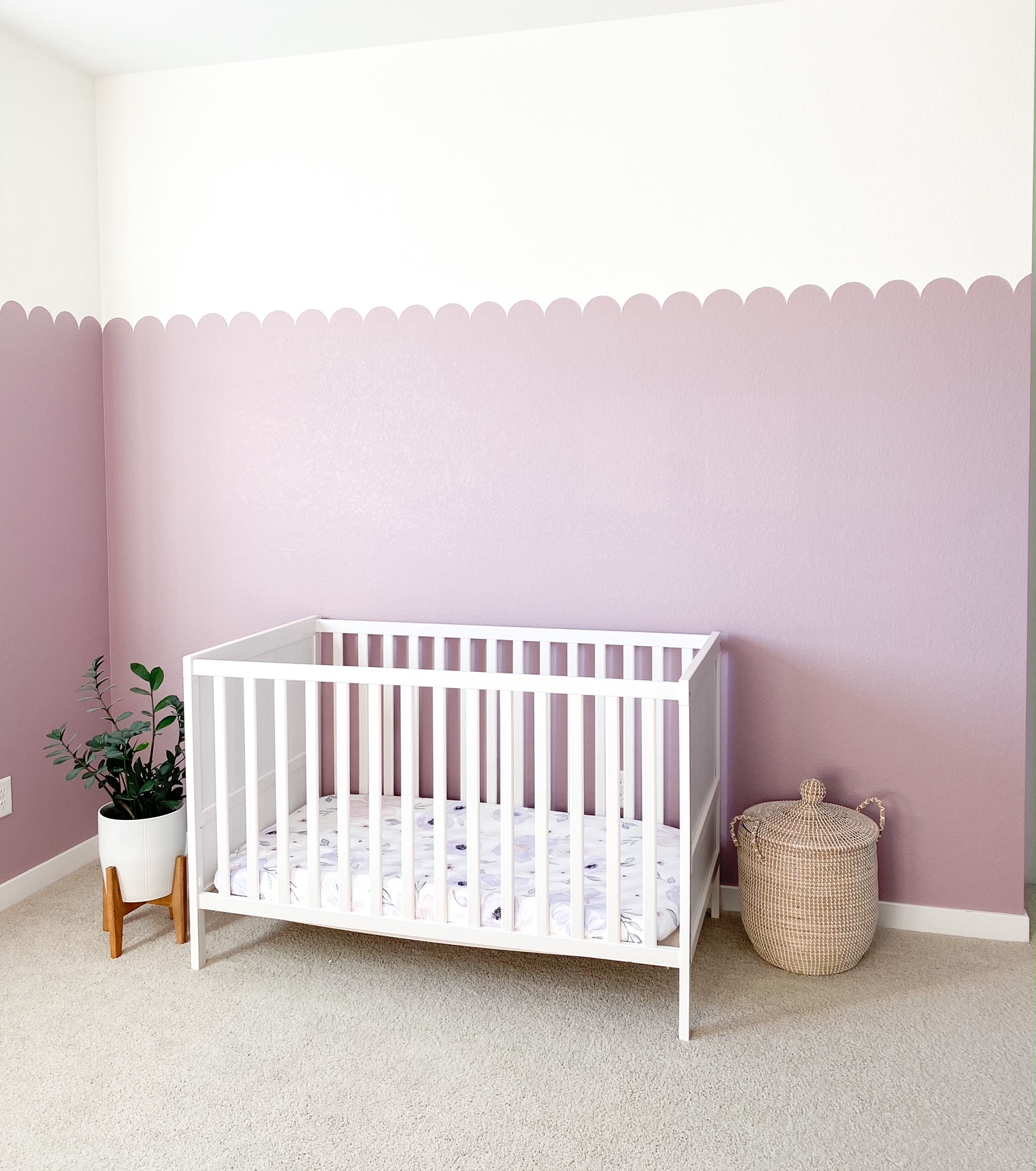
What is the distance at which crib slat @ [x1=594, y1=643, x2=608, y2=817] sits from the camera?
8.23 ft

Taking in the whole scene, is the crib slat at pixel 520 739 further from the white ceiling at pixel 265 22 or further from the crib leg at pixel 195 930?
the white ceiling at pixel 265 22

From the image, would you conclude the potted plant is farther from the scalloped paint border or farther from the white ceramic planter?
the scalloped paint border

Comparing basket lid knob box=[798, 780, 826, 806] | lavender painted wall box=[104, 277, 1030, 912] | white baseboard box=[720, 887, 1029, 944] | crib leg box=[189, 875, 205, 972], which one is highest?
lavender painted wall box=[104, 277, 1030, 912]

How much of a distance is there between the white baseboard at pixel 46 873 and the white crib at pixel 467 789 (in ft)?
2.36

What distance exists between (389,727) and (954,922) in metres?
1.55

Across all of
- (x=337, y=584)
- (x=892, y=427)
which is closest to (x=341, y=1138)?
(x=337, y=584)

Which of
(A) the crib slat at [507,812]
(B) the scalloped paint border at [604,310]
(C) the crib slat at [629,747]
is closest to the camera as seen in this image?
(A) the crib slat at [507,812]

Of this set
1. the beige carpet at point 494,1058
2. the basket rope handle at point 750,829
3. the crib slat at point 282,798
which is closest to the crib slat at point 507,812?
the beige carpet at point 494,1058

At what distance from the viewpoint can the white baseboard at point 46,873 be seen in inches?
103

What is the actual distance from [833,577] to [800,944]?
89 cm

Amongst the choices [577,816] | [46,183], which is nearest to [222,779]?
[577,816]

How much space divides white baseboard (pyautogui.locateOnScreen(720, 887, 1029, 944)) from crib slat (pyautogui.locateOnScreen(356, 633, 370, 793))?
42.9 inches

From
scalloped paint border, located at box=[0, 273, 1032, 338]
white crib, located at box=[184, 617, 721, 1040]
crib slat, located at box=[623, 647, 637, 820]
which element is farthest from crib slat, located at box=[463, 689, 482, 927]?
scalloped paint border, located at box=[0, 273, 1032, 338]

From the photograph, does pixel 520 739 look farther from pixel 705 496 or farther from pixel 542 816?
pixel 705 496
